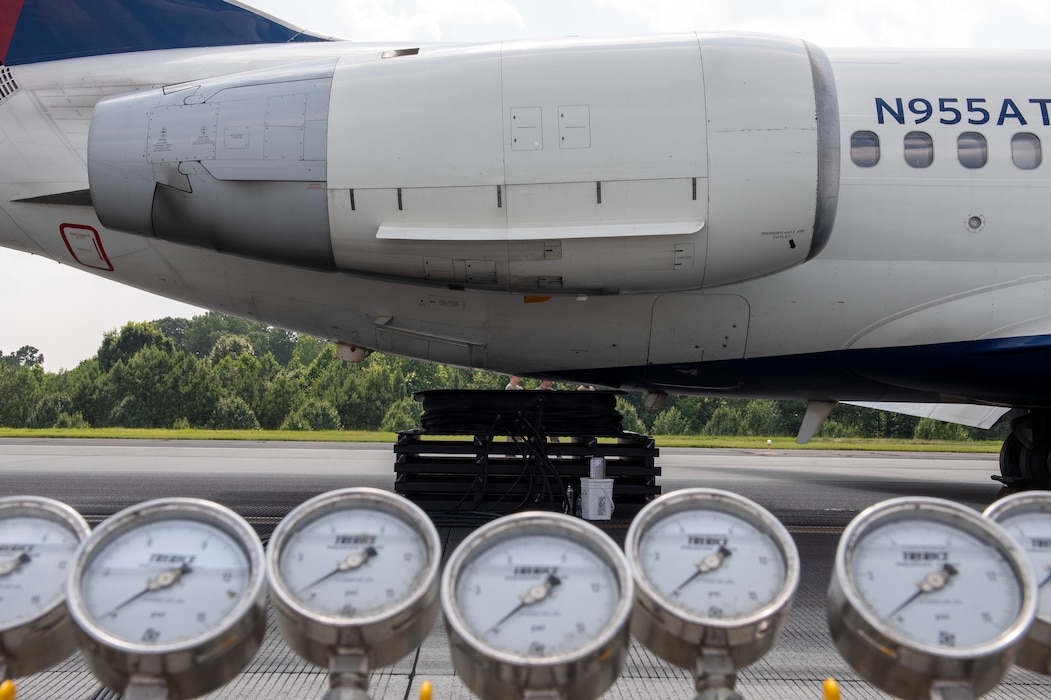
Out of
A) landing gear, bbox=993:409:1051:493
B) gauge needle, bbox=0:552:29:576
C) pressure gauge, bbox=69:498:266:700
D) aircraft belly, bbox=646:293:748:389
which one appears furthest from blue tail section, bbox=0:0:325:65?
landing gear, bbox=993:409:1051:493

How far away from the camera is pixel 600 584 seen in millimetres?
2660

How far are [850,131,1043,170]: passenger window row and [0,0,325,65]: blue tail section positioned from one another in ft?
18.7

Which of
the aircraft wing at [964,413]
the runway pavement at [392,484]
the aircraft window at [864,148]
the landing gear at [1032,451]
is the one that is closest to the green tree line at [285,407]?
the runway pavement at [392,484]

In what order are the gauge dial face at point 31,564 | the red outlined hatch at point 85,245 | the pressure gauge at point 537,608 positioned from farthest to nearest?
the red outlined hatch at point 85,245 < the gauge dial face at point 31,564 < the pressure gauge at point 537,608

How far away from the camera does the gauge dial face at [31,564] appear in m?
2.70

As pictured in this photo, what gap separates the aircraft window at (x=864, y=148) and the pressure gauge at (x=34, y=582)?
21.5 feet

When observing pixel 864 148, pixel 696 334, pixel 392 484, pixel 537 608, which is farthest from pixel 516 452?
pixel 537 608

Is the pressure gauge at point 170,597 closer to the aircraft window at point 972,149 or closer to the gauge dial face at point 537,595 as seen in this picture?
the gauge dial face at point 537,595

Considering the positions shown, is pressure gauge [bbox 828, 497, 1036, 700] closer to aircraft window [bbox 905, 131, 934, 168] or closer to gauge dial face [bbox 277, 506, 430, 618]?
gauge dial face [bbox 277, 506, 430, 618]

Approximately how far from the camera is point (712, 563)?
108 inches

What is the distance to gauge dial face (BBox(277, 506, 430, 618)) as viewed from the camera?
8.64 ft

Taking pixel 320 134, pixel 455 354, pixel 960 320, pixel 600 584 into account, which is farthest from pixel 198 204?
pixel 960 320

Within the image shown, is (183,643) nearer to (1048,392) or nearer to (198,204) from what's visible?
(198,204)

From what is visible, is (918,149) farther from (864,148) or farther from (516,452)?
(516,452)
